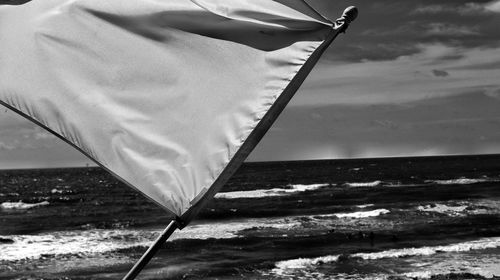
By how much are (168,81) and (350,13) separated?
19.8 inches

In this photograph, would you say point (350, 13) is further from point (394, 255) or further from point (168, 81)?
point (394, 255)

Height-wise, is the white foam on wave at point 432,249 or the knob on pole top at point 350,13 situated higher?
the knob on pole top at point 350,13

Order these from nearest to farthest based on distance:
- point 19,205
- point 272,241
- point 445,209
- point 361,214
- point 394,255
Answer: point 394,255 < point 272,241 < point 361,214 < point 445,209 < point 19,205

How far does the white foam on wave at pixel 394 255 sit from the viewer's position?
18.4 metres

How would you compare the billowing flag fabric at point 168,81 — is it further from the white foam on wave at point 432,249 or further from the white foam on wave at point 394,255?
the white foam on wave at point 432,249

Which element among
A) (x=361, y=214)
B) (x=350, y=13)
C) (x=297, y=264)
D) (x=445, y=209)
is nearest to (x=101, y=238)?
(x=297, y=264)

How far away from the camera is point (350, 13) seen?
1574mm

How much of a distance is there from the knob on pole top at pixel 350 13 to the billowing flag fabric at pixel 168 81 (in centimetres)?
4

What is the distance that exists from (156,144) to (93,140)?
0.17 metres

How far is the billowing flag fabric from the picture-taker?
1481mm

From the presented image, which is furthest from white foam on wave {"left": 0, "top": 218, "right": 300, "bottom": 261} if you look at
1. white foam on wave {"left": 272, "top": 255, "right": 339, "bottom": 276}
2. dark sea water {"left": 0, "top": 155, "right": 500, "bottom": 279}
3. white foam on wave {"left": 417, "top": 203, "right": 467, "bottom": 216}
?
white foam on wave {"left": 417, "top": 203, "right": 467, "bottom": 216}

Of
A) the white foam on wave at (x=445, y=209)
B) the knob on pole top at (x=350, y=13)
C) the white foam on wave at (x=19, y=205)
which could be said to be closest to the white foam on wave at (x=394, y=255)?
the white foam on wave at (x=445, y=209)

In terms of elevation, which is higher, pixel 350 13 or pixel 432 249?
pixel 350 13

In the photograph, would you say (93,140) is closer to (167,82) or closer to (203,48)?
(167,82)
